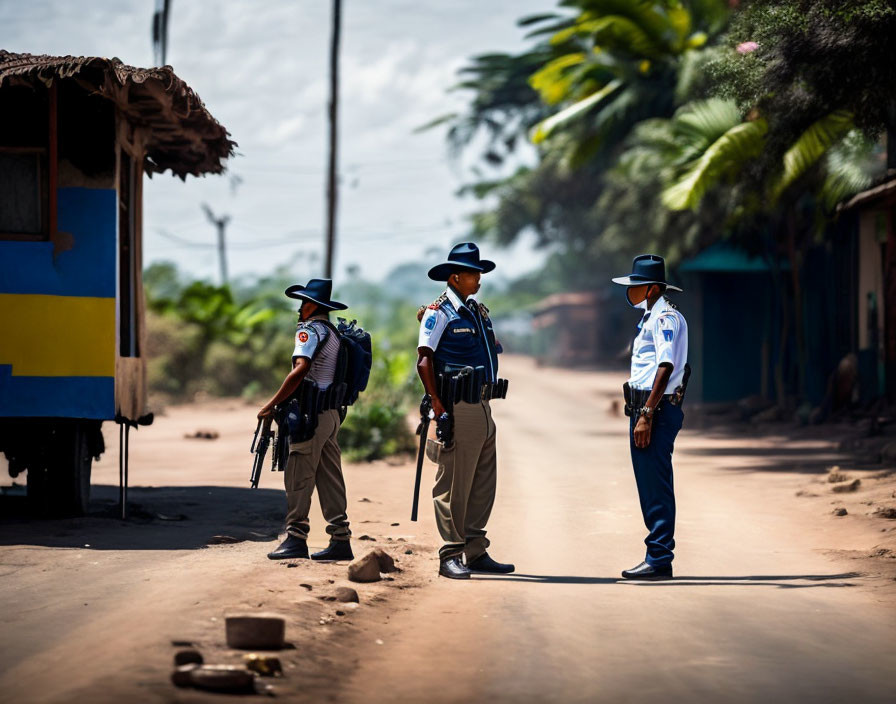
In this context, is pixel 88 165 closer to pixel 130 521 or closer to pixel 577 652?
pixel 130 521

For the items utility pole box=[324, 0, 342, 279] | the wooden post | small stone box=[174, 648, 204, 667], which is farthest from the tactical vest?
utility pole box=[324, 0, 342, 279]

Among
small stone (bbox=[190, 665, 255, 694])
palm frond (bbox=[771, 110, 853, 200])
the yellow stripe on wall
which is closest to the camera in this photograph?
small stone (bbox=[190, 665, 255, 694])

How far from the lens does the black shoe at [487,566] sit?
7793 mm

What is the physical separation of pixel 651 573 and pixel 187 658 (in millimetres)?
3547

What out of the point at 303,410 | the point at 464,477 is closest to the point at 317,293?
the point at 303,410

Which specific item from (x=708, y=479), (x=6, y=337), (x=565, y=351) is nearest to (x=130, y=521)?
(x=6, y=337)

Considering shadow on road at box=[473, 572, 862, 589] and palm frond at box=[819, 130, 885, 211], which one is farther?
palm frond at box=[819, 130, 885, 211]

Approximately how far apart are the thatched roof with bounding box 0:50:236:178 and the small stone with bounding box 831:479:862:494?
702 centimetres

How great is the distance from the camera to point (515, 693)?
5.02m

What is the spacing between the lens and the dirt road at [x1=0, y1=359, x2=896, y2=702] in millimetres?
5129

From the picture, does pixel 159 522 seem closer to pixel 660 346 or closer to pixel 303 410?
pixel 303 410

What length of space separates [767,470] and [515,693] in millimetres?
10254

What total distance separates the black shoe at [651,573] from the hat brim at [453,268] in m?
2.16

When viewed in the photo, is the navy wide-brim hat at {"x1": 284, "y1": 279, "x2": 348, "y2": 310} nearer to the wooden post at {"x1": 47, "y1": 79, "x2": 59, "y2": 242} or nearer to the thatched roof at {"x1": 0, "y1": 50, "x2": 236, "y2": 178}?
the thatched roof at {"x1": 0, "y1": 50, "x2": 236, "y2": 178}
